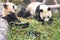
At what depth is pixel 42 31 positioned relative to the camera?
202 inches

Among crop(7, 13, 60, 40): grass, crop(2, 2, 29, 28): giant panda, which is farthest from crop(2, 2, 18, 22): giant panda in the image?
crop(7, 13, 60, 40): grass

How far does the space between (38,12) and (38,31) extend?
1.28 metres

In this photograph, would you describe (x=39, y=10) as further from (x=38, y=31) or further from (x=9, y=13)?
(x=38, y=31)

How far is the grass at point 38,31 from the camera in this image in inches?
186

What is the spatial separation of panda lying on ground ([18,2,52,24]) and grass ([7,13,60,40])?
211mm

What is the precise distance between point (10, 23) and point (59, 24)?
1.20 metres

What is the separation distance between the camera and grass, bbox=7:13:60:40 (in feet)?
15.5

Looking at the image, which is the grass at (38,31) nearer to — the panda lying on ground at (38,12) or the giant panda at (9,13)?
the panda lying on ground at (38,12)

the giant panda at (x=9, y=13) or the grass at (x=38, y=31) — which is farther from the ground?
the giant panda at (x=9, y=13)

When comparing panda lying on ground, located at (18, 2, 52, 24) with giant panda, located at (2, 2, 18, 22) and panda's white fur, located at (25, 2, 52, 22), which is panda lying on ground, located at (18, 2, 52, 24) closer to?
panda's white fur, located at (25, 2, 52, 22)

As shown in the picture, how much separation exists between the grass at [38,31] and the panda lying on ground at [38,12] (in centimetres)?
21

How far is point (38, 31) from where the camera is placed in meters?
5.03

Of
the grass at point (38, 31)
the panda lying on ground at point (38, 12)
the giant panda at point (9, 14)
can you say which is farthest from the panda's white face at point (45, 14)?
the giant panda at point (9, 14)

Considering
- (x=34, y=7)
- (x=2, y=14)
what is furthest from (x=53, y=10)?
(x=2, y=14)
